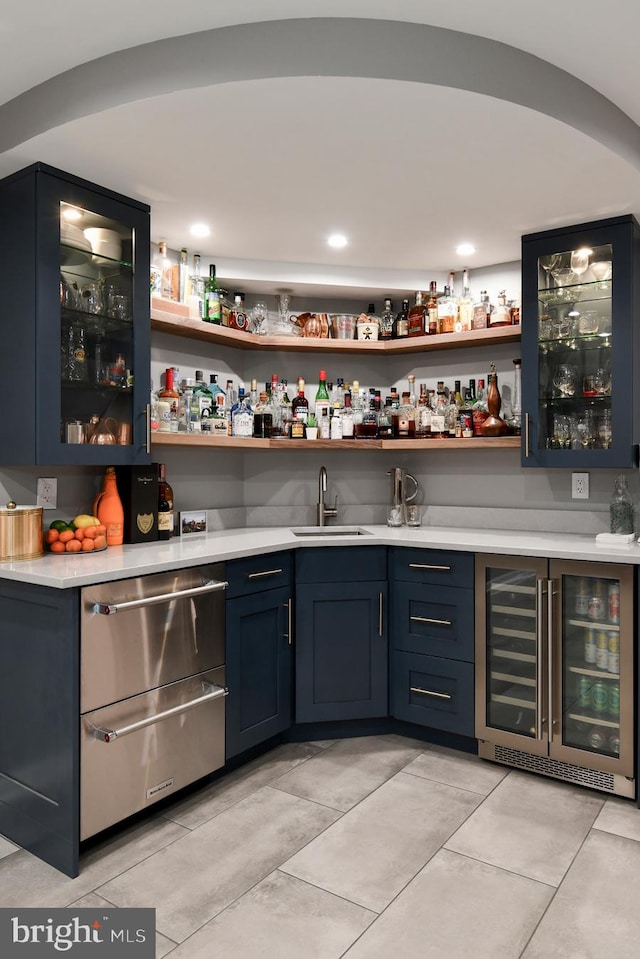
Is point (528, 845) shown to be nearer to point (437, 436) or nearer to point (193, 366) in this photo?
point (437, 436)

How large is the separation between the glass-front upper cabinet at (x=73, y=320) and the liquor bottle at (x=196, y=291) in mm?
437

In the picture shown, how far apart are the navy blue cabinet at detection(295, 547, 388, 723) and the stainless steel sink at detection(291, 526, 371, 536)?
1.31ft

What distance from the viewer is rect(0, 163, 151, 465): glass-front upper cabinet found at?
2354 millimetres

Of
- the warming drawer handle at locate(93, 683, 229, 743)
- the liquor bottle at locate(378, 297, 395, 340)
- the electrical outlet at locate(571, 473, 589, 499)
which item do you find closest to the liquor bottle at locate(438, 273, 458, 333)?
the liquor bottle at locate(378, 297, 395, 340)

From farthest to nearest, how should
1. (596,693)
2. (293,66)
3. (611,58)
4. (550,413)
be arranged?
(550,413), (596,693), (611,58), (293,66)

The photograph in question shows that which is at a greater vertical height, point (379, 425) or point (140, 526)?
point (379, 425)

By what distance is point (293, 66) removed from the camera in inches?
71.0

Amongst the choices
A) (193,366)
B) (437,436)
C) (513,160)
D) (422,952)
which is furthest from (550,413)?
(422,952)

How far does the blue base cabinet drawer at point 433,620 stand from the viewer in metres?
2.85

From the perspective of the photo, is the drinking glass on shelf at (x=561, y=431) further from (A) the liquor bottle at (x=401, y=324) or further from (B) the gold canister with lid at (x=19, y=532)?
(B) the gold canister with lid at (x=19, y=532)

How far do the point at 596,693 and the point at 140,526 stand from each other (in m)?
1.98

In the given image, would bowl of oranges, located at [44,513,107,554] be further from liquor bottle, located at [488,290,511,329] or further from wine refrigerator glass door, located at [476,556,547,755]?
liquor bottle, located at [488,290,511,329]

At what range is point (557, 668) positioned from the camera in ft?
8.72

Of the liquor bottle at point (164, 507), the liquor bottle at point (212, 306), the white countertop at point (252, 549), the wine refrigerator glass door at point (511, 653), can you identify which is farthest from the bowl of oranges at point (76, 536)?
the wine refrigerator glass door at point (511, 653)
